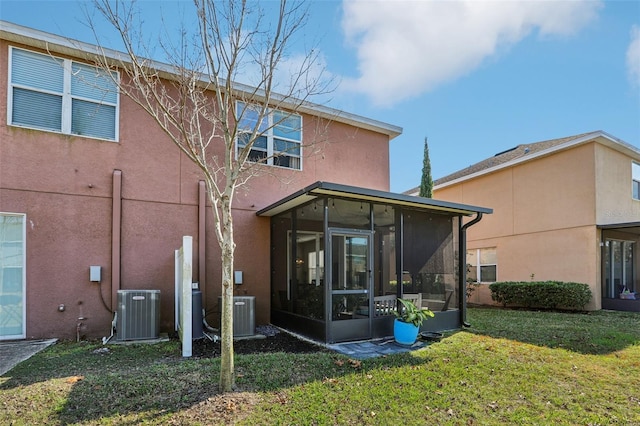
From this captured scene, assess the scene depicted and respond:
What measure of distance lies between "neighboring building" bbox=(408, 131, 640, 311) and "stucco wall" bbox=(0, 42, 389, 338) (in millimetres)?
8941

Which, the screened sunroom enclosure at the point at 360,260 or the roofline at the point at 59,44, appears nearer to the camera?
the roofline at the point at 59,44

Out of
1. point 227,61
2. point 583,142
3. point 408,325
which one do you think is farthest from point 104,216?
point 583,142

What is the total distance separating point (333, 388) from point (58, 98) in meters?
7.32

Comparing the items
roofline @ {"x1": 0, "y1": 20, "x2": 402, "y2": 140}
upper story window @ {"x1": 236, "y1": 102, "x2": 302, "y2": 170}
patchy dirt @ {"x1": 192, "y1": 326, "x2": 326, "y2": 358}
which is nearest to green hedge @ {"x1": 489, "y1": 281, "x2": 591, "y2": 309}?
upper story window @ {"x1": 236, "y1": 102, "x2": 302, "y2": 170}

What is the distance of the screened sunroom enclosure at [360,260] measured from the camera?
6840 millimetres

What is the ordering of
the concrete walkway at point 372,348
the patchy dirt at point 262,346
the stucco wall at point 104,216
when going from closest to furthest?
the concrete walkway at point 372,348, the patchy dirt at point 262,346, the stucco wall at point 104,216

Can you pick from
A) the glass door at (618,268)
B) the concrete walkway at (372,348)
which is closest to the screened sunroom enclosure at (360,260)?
the concrete walkway at (372,348)

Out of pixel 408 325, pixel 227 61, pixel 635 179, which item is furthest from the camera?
pixel 635 179

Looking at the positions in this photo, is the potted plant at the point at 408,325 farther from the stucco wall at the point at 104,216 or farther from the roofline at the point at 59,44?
the roofline at the point at 59,44

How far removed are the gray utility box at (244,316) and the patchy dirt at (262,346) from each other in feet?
0.81

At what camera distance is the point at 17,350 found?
5.86 m

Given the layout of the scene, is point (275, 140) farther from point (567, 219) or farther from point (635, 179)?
point (635, 179)

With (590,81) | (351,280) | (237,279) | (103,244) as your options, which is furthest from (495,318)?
(103,244)

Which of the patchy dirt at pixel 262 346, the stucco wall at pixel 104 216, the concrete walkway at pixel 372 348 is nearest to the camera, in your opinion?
the concrete walkway at pixel 372 348
